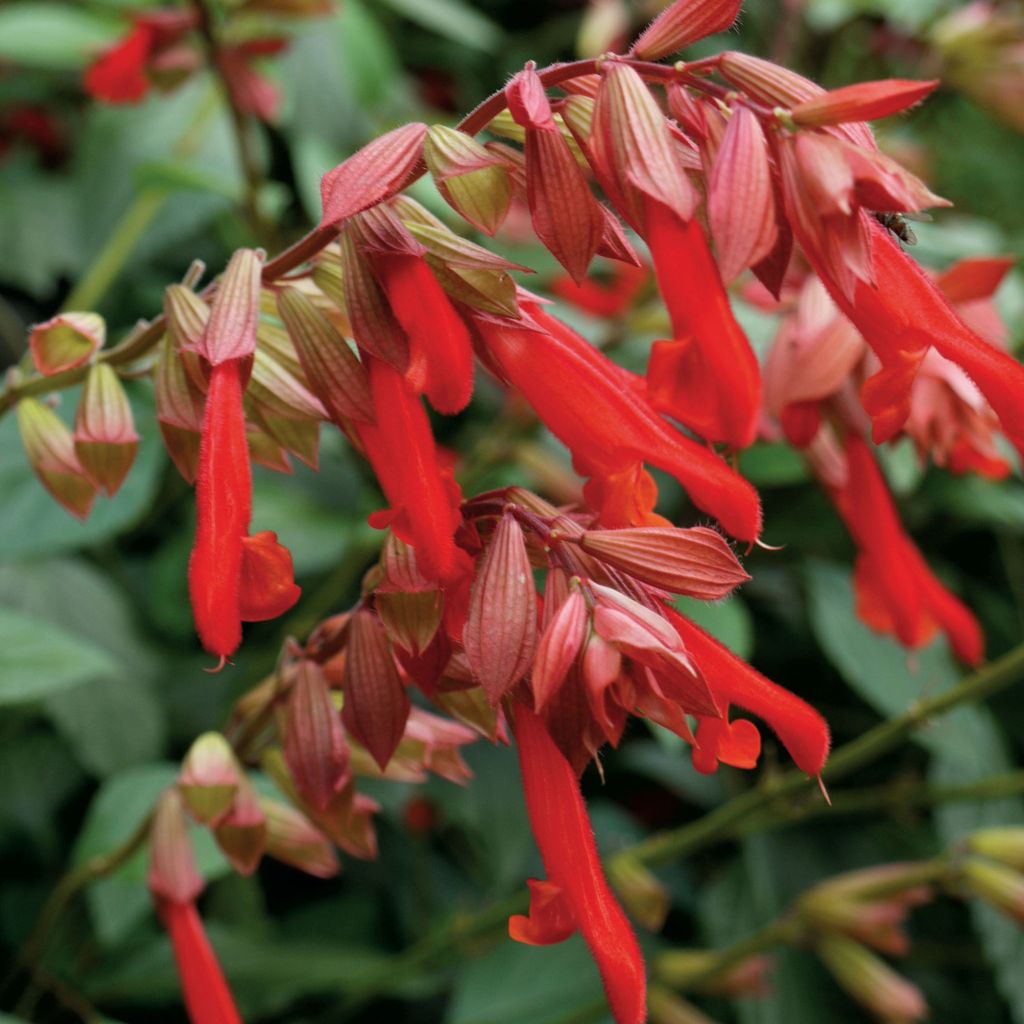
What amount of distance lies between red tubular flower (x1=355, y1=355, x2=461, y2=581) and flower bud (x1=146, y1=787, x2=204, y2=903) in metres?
0.28

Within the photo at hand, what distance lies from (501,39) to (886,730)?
4.07 feet

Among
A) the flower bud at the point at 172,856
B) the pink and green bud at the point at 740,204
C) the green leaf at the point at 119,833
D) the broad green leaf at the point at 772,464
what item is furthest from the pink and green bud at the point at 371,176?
the broad green leaf at the point at 772,464

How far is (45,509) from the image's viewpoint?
93 centimetres

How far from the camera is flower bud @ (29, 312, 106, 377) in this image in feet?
2.01

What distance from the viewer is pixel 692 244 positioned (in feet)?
1.57

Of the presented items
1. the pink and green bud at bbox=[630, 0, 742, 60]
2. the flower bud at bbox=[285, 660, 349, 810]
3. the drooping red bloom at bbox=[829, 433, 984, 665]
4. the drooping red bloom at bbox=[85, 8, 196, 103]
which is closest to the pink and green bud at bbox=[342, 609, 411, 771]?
the flower bud at bbox=[285, 660, 349, 810]

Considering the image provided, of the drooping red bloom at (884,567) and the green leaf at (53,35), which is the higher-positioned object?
the green leaf at (53,35)

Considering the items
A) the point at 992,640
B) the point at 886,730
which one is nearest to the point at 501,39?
the point at 992,640

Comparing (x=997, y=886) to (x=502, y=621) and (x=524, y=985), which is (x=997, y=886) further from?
(x=502, y=621)

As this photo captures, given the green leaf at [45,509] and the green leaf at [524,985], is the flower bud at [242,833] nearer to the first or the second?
the green leaf at [45,509]

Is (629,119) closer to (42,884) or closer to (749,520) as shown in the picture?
(749,520)

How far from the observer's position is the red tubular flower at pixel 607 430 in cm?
51

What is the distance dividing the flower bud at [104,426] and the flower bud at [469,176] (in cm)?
21

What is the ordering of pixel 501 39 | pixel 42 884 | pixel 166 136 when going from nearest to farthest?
pixel 42 884
pixel 166 136
pixel 501 39
